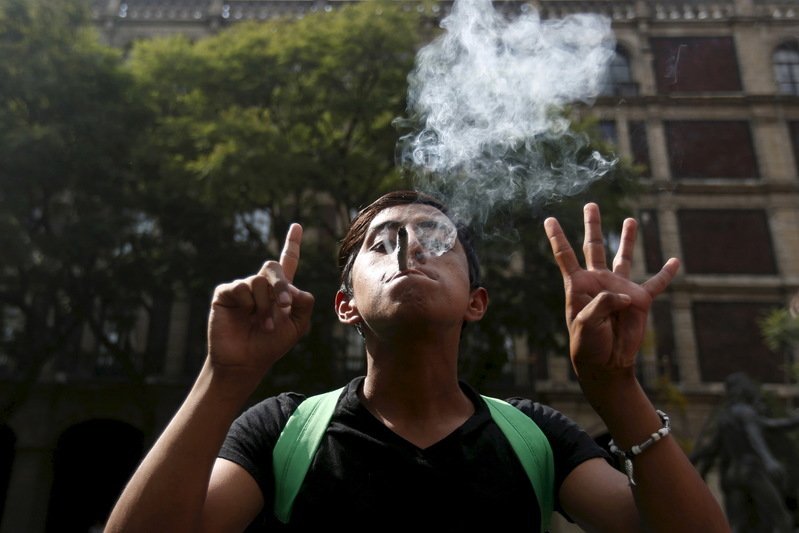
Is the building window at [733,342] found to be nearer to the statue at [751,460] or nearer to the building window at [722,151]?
the building window at [722,151]

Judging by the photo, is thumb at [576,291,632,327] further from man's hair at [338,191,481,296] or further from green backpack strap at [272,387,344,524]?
green backpack strap at [272,387,344,524]

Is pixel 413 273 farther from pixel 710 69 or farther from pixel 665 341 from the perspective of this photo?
pixel 710 69

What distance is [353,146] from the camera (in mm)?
12352

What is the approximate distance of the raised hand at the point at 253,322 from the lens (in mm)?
1643

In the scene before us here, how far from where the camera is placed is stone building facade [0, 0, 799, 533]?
1769 cm

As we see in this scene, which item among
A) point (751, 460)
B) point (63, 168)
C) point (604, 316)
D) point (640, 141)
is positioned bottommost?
point (751, 460)

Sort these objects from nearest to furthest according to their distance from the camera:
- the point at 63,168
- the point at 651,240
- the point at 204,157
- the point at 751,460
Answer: the point at 751,460, the point at 204,157, the point at 63,168, the point at 651,240

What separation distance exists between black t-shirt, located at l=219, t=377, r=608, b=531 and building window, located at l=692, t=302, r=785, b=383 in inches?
732

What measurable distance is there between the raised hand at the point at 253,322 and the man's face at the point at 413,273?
9.2 inches

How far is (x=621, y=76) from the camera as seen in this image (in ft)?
66.6

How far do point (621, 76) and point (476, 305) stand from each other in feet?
65.0

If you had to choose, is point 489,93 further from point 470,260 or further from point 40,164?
point 40,164

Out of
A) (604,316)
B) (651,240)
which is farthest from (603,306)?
(651,240)

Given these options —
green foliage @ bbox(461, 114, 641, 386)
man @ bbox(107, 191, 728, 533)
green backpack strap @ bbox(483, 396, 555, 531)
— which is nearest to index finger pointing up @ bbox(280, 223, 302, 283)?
man @ bbox(107, 191, 728, 533)
